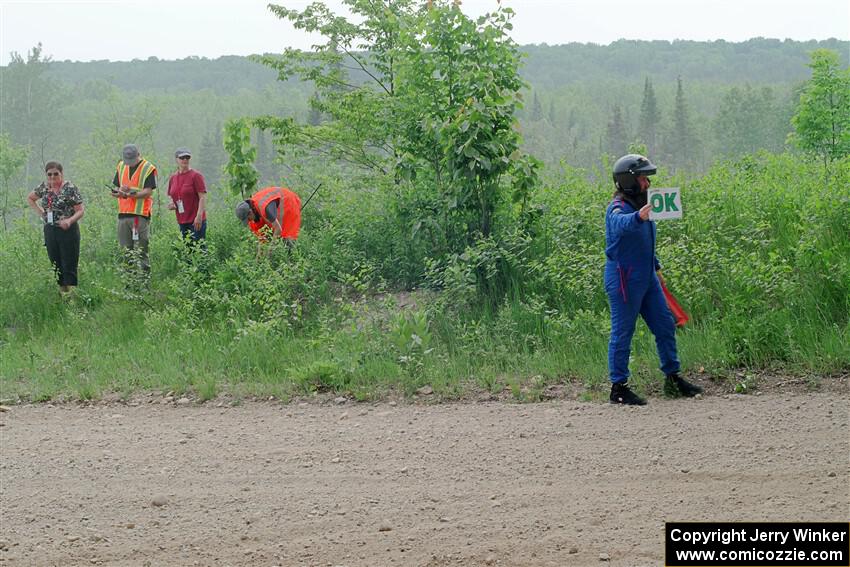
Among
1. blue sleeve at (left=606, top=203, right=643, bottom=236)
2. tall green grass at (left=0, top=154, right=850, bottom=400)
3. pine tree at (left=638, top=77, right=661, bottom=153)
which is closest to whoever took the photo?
blue sleeve at (left=606, top=203, right=643, bottom=236)

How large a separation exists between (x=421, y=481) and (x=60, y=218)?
878cm

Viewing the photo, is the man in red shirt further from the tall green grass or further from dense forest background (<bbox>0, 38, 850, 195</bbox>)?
dense forest background (<bbox>0, 38, 850, 195</bbox>)

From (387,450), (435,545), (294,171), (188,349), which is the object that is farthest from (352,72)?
(435,545)

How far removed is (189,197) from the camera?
13156 millimetres

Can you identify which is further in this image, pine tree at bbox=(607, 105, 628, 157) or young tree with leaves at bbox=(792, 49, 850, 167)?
pine tree at bbox=(607, 105, 628, 157)

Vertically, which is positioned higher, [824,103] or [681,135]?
[681,135]

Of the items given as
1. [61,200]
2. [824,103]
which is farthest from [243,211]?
[824,103]

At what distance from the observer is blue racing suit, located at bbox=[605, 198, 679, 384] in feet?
24.6

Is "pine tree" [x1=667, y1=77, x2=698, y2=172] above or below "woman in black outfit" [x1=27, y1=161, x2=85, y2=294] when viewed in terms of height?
above

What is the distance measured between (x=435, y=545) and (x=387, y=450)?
6.16 ft

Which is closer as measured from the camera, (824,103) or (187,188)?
(187,188)

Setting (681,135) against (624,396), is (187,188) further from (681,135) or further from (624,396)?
(681,135)

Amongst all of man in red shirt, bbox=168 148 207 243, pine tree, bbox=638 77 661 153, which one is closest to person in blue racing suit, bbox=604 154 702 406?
man in red shirt, bbox=168 148 207 243

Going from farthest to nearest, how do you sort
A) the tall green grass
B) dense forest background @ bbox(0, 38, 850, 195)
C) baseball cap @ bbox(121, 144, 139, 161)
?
dense forest background @ bbox(0, 38, 850, 195) → baseball cap @ bbox(121, 144, 139, 161) → the tall green grass
